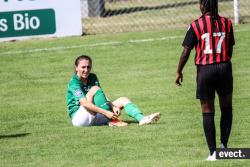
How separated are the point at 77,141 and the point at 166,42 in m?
7.72

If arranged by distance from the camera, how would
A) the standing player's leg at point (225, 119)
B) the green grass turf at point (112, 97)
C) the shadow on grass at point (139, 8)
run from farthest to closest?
the shadow on grass at point (139, 8) < the green grass turf at point (112, 97) < the standing player's leg at point (225, 119)

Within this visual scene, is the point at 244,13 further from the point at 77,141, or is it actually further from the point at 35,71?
the point at 77,141

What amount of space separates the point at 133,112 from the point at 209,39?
9.48ft

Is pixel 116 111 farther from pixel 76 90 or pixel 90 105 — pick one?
pixel 76 90

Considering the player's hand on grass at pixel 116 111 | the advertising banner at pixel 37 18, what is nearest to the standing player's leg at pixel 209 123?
the player's hand on grass at pixel 116 111

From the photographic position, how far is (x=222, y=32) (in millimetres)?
8539

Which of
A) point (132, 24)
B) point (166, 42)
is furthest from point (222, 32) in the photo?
point (132, 24)

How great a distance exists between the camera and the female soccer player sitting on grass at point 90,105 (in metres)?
11.0

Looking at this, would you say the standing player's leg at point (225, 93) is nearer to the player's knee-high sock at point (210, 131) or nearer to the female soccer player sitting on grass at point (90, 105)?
the player's knee-high sock at point (210, 131)

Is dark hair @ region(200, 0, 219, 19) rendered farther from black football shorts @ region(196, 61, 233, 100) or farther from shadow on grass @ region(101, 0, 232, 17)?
shadow on grass @ region(101, 0, 232, 17)

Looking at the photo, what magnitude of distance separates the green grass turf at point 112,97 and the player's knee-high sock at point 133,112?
13cm

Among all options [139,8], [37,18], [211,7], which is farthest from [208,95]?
[139,8]

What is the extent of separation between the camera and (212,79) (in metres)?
8.59

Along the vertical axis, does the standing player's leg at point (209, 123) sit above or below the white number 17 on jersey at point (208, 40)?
below
